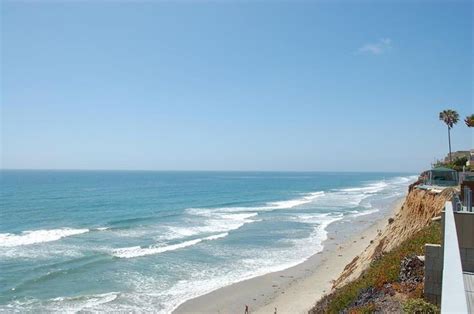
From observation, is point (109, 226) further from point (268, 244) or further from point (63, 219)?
point (268, 244)

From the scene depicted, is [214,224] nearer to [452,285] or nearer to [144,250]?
[144,250]

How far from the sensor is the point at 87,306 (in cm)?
2142

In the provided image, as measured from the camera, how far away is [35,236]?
130 ft

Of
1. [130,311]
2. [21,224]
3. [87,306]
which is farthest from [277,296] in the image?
[21,224]

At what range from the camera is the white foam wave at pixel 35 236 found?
36.9 metres

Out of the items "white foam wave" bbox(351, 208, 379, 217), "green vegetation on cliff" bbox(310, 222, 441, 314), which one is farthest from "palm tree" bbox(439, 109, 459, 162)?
"green vegetation on cliff" bbox(310, 222, 441, 314)

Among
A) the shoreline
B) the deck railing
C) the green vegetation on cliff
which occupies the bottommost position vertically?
the shoreline

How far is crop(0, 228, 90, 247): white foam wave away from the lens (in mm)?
36875

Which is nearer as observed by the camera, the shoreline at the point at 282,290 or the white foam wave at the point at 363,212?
the shoreline at the point at 282,290

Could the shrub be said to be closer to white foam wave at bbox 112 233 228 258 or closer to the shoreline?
the shoreline

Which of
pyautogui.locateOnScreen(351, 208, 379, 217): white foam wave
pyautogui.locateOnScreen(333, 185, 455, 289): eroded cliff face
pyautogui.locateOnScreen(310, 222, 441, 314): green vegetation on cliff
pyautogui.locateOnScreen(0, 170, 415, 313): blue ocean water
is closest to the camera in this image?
pyautogui.locateOnScreen(310, 222, 441, 314): green vegetation on cliff

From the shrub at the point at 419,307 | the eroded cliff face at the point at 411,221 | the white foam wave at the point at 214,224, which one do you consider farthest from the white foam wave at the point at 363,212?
the shrub at the point at 419,307

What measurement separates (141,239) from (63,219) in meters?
17.2

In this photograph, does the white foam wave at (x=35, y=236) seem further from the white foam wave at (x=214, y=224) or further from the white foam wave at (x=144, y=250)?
the white foam wave at (x=214, y=224)
